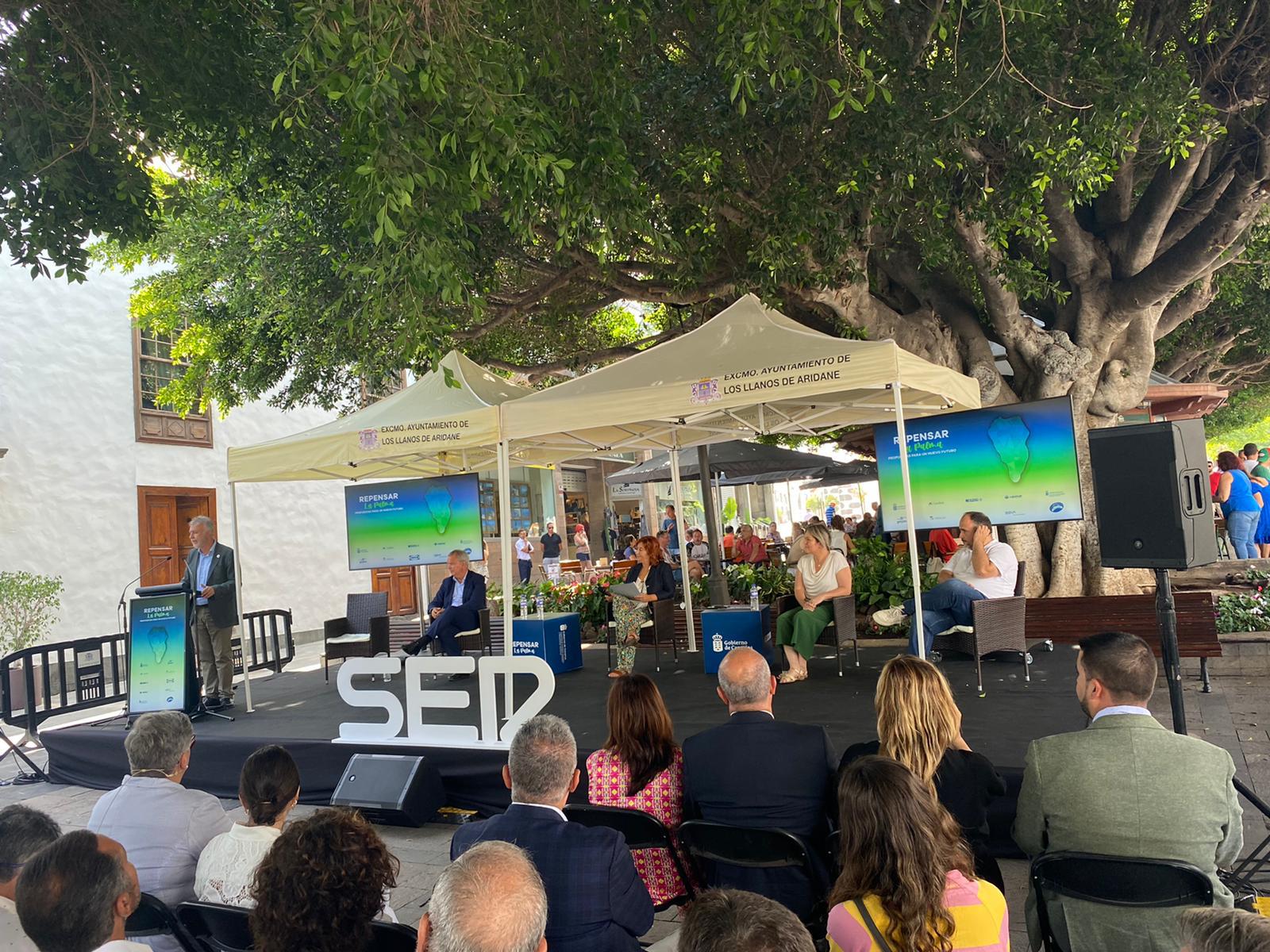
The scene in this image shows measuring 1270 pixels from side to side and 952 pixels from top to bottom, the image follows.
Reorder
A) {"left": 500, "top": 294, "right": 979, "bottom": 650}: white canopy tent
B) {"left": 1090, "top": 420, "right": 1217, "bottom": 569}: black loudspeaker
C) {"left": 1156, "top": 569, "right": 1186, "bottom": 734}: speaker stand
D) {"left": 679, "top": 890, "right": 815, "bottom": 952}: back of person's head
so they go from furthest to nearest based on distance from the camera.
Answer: {"left": 500, "top": 294, "right": 979, "bottom": 650}: white canopy tent, {"left": 1090, "top": 420, "right": 1217, "bottom": 569}: black loudspeaker, {"left": 1156, "top": 569, "right": 1186, "bottom": 734}: speaker stand, {"left": 679, "top": 890, "right": 815, "bottom": 952}: back of person's head

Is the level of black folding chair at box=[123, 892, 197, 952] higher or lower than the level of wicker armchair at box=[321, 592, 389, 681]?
lower

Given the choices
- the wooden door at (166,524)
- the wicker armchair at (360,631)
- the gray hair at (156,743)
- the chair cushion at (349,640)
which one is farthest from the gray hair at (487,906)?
the wooden door at (166,524)

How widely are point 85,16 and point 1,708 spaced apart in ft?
18.1

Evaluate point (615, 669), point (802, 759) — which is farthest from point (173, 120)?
point (802, 759)

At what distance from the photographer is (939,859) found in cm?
205

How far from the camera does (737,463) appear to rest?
12289 mm

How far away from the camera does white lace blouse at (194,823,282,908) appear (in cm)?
279

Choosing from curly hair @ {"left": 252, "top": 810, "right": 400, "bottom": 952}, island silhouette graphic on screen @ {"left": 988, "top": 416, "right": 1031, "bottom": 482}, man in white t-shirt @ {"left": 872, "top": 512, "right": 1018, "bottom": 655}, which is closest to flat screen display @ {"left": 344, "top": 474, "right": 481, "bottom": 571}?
man in white t-shirt @ {"left": 872, "top": 512, "right": 1018, "bottom": 655}

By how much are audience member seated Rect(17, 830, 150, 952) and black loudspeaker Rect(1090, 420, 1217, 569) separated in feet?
14.3

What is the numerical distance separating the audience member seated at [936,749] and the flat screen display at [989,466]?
4.72 m

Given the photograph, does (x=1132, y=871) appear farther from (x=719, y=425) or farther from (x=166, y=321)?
(x=166, y=321)

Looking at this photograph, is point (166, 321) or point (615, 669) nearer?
point (615, 669)

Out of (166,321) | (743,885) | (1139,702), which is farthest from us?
(166,321)

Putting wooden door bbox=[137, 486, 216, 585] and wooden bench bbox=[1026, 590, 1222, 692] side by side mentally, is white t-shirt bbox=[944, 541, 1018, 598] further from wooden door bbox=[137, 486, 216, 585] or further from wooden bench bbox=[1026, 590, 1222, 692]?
wooden door bbox=[137, 486, 216, 585]
